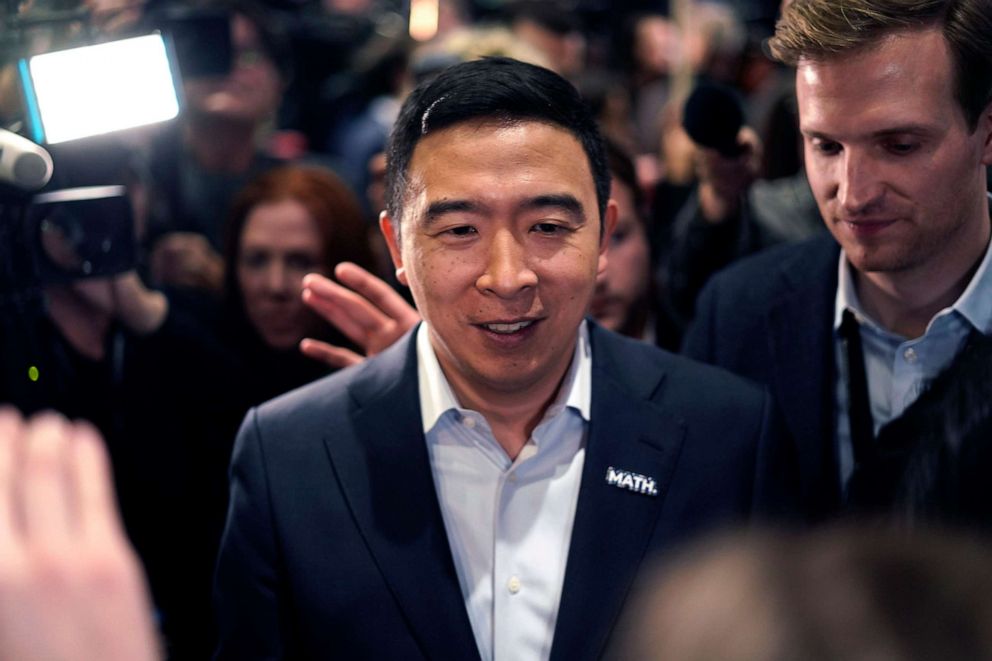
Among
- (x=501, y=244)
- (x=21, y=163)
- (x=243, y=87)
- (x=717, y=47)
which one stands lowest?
(x=501, y=244)

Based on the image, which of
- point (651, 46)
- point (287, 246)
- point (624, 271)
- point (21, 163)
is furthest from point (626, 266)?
point (651, 46)

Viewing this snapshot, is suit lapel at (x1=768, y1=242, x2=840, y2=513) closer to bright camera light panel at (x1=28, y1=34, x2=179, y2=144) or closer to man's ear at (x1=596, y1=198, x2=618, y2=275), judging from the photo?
man's ear at (x1=596, y1=198, x2=618, y2=275)

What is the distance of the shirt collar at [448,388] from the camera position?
201 centimetres

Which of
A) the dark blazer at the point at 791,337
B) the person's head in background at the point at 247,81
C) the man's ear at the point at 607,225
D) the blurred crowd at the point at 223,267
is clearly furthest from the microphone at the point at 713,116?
the person's head in background at the point at 247,81

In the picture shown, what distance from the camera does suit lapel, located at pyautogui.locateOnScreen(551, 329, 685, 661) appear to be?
1.85 m

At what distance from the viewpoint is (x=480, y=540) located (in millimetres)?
1934

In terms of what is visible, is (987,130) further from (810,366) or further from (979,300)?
(810,366)

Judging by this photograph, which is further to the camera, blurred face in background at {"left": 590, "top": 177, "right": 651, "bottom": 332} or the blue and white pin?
blurred face in background at {"left": 590, "top": 177, "right": 651, "bottom": 332}

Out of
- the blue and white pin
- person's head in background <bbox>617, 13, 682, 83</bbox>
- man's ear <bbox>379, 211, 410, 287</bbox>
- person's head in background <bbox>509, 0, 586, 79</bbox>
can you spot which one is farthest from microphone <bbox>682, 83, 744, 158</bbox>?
person's head in background <bbox>617, 13, 682, 83</bbox>

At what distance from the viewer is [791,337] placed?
7.62 feet

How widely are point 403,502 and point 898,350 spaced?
0.89m

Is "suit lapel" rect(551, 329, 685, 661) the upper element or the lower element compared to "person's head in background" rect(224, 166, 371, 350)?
lower

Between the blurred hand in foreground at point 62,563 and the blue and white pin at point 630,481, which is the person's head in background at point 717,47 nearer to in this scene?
the blue and white pin at point 630,481

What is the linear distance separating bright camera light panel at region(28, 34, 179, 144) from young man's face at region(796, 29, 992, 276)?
48.6 inches
